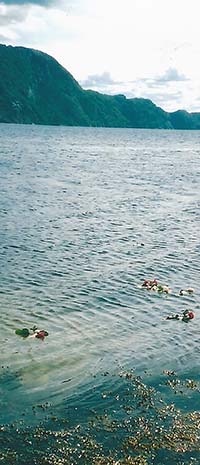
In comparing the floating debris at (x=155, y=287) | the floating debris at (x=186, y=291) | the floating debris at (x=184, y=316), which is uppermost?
the floating debris at (x=155, y=287)

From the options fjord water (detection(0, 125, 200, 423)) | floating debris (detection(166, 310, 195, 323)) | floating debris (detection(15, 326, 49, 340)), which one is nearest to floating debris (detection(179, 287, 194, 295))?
fjord water (detection(0, 125, 200, 423))

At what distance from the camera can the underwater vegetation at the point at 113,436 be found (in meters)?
17.3

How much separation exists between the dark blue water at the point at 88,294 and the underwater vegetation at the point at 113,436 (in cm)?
96

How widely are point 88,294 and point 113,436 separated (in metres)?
15.8

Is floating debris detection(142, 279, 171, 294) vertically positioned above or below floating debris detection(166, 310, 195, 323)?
above

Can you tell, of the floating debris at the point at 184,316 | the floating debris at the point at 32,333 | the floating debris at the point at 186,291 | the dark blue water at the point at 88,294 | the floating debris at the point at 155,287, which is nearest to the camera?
the dark blue water at the point at 88,294

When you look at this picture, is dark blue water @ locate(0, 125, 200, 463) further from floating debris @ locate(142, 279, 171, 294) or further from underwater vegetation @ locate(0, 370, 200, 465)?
underwater vegetation @ locate(0, 370, 200, 465)

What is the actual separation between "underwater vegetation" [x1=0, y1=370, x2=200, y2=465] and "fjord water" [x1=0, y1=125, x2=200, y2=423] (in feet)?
4.51

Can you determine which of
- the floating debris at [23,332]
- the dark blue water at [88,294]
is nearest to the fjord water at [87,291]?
the dark blue water at [88,294]

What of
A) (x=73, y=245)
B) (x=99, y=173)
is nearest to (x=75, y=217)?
(x=73, y=245)

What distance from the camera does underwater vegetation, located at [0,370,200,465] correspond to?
1731cm

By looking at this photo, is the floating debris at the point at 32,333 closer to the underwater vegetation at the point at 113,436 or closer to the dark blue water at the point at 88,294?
the dark blue water at the point at 88,294

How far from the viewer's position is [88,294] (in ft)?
112

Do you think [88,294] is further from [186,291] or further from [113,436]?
[113,436]
